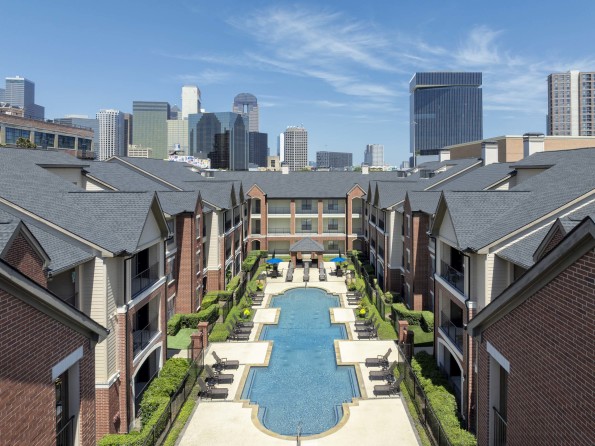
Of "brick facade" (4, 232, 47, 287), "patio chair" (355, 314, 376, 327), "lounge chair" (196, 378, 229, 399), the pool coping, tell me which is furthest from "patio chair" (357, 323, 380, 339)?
"brick facade" (4, 232, 47, 287)

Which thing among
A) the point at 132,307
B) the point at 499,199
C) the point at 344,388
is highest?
the point at 499,199

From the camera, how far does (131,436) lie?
15.8 m

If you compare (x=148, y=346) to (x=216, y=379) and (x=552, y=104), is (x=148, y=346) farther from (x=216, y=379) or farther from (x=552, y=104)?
(x=552, y=104)

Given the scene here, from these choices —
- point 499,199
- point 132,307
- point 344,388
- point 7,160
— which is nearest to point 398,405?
point 344,388

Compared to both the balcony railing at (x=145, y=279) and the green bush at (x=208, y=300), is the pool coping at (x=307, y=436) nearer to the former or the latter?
the green bush at (x=208, y=300)

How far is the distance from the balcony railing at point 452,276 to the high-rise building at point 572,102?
19106 centimetres

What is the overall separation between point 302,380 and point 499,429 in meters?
13.6

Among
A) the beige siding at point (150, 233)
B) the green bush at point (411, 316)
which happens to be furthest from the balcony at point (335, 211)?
the beige siding at point (150, 233)

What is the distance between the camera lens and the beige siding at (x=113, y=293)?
663 inches

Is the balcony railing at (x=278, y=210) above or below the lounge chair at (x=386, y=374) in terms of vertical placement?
above

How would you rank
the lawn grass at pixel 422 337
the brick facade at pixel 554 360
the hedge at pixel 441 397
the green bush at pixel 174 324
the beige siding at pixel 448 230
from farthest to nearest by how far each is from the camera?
the green bush at pixel 174 324 < the lawn grass at pixel 422 337 < the beige siding at pixel 448 230 < the hedge at pixel 441 397 < the brick facade at pixel 554 360

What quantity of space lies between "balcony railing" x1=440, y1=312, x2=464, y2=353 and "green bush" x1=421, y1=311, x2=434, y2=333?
21.4 feet

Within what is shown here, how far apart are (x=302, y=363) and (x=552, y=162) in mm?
17896

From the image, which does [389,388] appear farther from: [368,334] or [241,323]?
[241,323]
